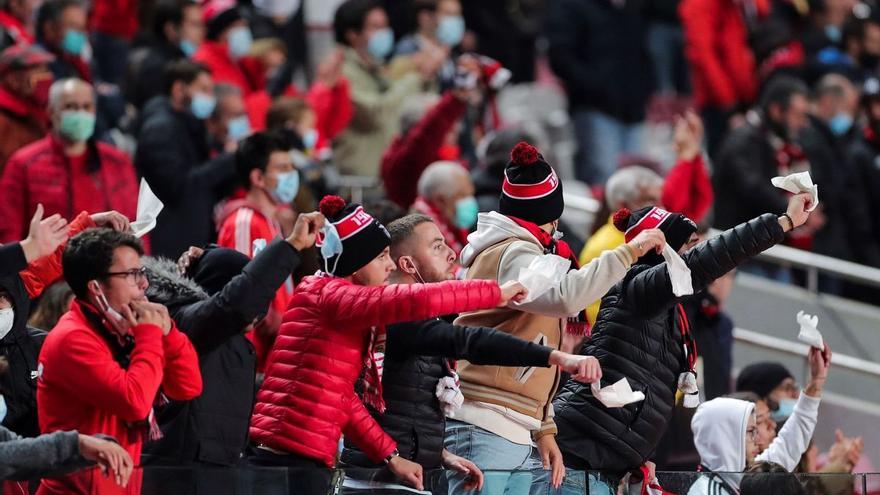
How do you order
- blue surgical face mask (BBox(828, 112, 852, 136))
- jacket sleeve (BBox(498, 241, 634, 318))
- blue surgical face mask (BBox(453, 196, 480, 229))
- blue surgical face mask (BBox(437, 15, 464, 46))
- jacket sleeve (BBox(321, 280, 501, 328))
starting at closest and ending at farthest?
jacket sleeve (BBox(321, 280, 501, 328)) → jacket sleeve (BBox(498, 241, 634, 318)) → blue surgical face mask (BBox(453, 196, 480, 229)) → blue surgical face mask (BBox(828, 112, 852, 136)) → blue surgical face mask (BBox(437, 15, 464, 46))

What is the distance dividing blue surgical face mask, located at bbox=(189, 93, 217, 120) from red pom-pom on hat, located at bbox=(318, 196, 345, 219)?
450 centimetres

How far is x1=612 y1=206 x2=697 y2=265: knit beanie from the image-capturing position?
732cm

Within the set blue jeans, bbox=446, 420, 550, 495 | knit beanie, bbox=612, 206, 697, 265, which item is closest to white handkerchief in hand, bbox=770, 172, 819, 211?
knit beanie, bbox=612, 206, 697, 265

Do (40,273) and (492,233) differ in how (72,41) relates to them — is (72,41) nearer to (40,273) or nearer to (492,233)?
(40,273)

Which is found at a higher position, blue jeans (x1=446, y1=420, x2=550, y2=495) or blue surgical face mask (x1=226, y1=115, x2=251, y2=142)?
blue surgical face mask (x1=226, y1=115, x2=251, y2=142)

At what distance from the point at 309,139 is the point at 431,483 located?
5.28 m

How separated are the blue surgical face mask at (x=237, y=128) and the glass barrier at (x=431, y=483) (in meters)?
5.00

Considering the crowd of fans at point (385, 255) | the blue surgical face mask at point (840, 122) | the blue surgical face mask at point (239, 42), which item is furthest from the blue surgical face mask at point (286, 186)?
the blue surgical face mask at point (840, 122)

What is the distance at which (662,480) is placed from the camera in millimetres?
7238

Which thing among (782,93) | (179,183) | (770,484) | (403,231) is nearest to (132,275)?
(403,231)

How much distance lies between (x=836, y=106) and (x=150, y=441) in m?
8.06

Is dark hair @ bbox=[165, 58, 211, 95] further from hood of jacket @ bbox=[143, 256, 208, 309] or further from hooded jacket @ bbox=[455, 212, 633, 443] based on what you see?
hooded jacket @ bbox=[455, 212, 633, 443]

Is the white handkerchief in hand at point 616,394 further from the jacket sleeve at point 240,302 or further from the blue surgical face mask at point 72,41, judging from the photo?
the blue surgical face mask at point 72,41

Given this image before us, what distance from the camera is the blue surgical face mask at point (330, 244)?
22.2ft
